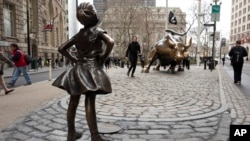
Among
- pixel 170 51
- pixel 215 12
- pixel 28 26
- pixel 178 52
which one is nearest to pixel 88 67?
pixel 178 52

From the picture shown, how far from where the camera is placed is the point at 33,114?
19.2 feet

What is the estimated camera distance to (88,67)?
3.80 metres

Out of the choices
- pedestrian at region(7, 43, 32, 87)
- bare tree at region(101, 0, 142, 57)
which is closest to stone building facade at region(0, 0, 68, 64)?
bare tree at region(101, 0, 142, 57)

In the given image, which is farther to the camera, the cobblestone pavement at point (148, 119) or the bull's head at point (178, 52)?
the bull's head at point (178, 52)

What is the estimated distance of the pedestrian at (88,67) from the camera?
368 centimetres

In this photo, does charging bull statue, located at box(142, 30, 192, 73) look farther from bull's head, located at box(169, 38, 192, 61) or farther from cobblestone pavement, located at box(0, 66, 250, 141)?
cobblestone pavement, located at box(0, 66, 250, 141)

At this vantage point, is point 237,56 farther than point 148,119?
Yes

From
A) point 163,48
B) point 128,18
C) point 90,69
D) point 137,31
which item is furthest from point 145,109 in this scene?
point 137,31

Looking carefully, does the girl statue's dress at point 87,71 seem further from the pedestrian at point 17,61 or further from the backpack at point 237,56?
the backpack at point 237,56

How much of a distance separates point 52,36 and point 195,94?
1955 inches

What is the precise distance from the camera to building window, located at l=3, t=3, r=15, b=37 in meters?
30.5

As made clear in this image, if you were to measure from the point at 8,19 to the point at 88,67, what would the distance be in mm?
30918

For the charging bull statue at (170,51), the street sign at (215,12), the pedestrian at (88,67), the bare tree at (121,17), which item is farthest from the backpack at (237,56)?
the bare tree at (121,17)

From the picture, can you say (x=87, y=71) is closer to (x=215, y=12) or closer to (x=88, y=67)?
(x=88, y=67)
